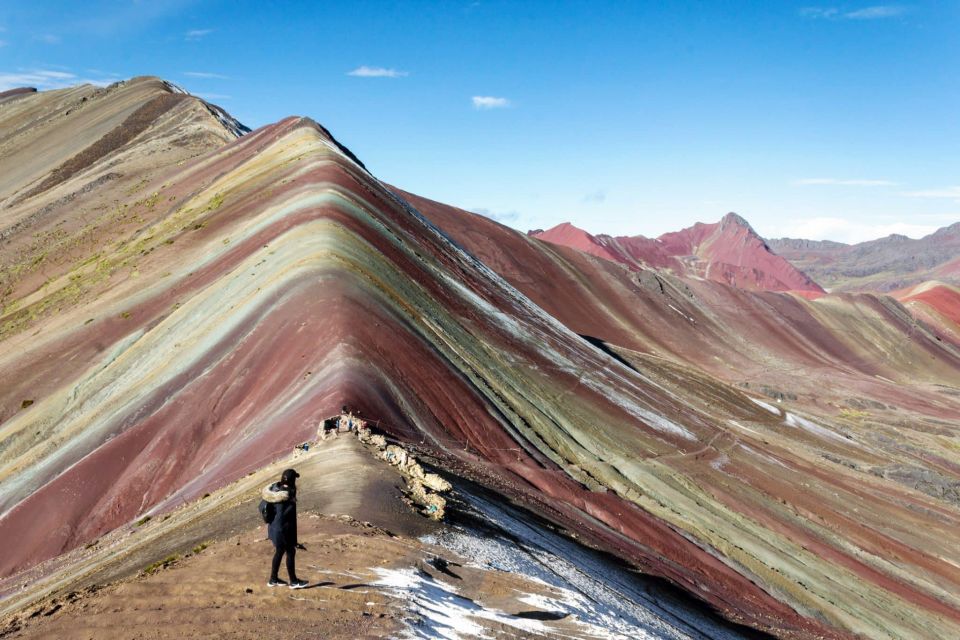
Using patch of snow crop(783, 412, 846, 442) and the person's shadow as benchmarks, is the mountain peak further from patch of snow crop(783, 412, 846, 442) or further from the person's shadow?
the person's shadow

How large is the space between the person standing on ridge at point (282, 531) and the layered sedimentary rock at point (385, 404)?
9081 millimetres

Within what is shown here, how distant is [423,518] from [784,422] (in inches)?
1981

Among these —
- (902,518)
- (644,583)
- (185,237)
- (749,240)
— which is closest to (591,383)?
(902,518)

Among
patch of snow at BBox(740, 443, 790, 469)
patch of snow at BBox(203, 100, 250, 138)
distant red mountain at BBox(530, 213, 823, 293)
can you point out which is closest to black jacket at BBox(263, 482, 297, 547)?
patch of snow at BBox(740, 443, 790, 469)

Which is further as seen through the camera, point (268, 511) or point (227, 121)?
point (227, 121)

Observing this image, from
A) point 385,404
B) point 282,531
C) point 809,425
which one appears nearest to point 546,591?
point 282,531

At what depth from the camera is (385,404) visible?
21.7 metres

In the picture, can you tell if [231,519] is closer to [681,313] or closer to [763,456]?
[763,456]

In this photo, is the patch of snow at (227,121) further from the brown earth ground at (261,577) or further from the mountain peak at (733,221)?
the mountain peak at (733,221)

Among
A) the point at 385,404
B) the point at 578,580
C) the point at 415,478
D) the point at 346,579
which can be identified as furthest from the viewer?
the point at 385,404

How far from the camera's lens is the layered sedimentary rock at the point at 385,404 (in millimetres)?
22391

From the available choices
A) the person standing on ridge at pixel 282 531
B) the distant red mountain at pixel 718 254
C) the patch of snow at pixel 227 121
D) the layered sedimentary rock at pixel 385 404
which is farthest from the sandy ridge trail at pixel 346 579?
the distant red mountain at pixel 718 254

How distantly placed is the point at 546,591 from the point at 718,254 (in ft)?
561

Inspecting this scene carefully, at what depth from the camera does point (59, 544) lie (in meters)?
20.8
